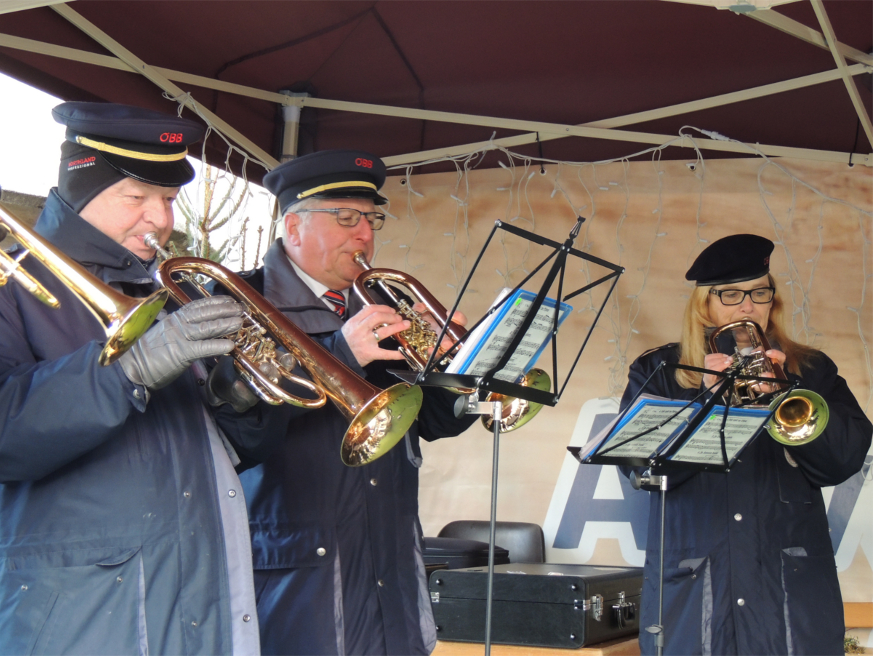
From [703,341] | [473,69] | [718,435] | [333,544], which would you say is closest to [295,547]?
[333,544]

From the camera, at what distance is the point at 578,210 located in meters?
4.42

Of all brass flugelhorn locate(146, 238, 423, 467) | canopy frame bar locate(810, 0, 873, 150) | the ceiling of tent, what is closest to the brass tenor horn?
brass flugelhorn locate(146, 238, 423, 467)

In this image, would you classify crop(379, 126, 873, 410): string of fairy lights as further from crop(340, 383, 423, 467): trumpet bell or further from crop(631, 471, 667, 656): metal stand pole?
crop(340, 383, 423, 467): trumpet bell

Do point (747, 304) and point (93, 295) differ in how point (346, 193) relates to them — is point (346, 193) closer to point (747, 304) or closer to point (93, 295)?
point (93, 295)

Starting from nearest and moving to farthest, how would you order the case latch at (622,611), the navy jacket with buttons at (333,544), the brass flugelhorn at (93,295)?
1. the brass flugelhorn at (93,295)
2. the navy jacket with buttons at (333,544)
3. the case latch at (622,611)

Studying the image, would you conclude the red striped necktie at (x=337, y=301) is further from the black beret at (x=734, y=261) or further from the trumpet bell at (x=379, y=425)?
the black beret at (x=734, y=261)

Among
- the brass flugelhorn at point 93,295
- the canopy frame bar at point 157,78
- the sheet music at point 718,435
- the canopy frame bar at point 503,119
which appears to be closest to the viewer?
the brass flugelhorn at point 93,295

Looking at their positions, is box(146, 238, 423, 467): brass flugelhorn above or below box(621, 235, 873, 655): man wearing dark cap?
above

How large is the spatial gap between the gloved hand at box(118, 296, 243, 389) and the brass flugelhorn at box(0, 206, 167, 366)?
76mm

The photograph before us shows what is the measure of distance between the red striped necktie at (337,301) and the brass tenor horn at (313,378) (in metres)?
0.58

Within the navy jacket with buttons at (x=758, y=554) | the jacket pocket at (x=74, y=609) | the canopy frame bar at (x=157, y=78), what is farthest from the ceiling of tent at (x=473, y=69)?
the jacket pocket at (x=74, y=609)

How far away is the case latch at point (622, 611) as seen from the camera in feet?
11.8

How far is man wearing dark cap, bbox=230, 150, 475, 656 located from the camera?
2.26 m

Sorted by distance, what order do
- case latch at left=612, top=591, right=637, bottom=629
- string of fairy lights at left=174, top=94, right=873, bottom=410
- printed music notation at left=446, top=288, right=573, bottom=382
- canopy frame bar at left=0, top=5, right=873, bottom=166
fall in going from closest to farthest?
1. printed music notation at left=446, top=288, right=573, bottom=382
2. canopy frame bar at left=0, top=5, right=873, bottom=166
3. case latch at left=612, top=591, right=637, bottom=629
4. string of fairy lights at left=174, top=94, right=873, bottom=410
